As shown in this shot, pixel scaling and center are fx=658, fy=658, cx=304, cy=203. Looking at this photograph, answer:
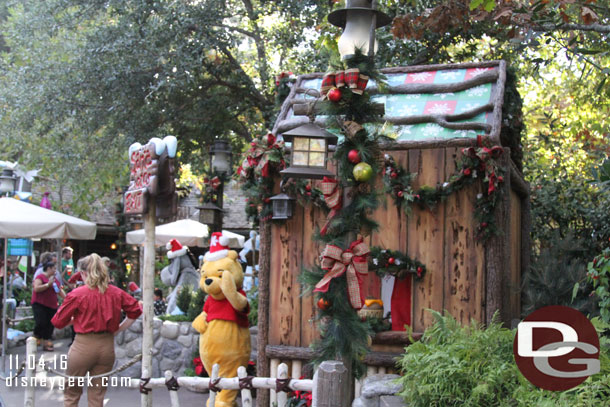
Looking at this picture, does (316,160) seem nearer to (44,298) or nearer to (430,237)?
(430,237)

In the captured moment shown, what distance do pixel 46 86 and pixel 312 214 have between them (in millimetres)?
7665

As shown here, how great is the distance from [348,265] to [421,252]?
2379mm

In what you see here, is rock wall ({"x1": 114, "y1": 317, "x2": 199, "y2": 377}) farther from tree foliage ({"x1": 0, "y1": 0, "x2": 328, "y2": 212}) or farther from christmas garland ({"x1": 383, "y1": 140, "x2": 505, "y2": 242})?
christmas garland ({"x1": 383, "y1": 140, "x2": 505, "y2": 242})

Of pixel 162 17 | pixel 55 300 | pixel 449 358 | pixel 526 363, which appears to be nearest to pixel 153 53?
pixel 162 17

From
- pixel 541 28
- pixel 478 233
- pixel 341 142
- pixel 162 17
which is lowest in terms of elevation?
pixel 478 233

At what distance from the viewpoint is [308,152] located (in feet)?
14.8

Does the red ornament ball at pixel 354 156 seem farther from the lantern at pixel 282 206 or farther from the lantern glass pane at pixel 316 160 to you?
the lantern at pixel 282 206

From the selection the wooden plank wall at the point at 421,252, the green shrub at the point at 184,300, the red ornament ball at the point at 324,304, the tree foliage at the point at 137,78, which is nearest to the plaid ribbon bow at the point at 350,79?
the red ornament ball at the point at 324,304

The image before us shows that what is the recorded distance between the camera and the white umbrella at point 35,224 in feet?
29.1

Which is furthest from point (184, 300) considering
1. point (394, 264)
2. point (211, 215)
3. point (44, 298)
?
point (394, 264)

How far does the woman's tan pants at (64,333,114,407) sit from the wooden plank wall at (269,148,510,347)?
168 centimetres

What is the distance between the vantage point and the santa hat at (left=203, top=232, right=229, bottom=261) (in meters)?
7.49

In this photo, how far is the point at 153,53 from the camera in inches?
459

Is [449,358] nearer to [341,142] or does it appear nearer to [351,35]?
[341,142]
